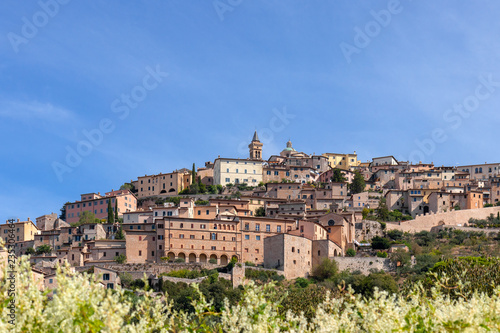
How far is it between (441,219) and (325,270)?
→ 26531 mm

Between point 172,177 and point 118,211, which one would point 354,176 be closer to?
point 172,177

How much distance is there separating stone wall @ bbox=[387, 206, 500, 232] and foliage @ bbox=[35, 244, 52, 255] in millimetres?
42498

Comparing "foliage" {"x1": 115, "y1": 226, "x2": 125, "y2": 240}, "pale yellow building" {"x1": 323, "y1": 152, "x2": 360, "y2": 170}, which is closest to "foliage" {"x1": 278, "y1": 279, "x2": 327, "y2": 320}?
"foliage" {"x1": 115, "y1": 226, "x2": 125, "y2": 240}

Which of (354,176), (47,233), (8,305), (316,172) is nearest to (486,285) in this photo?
(8,305)

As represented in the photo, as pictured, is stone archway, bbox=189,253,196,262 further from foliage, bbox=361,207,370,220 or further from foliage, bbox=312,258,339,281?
foliage, bbox=361,207,370,220

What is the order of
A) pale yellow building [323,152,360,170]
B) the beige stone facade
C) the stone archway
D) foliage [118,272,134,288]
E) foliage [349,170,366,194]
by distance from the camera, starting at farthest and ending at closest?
pale yellow building [323,152,360,170]
foliage [349,170,366,194]
the beige stone facade
the stone archway
foliage [118,272,134,288]

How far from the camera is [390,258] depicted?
239ft

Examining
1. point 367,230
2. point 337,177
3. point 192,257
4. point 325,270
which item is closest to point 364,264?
point 325,270

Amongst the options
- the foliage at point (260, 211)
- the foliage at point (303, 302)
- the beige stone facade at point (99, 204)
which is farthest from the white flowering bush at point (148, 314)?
the beige stone facade at point (99, 204)

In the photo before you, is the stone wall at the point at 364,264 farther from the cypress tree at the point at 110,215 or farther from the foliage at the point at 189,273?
the cypress tree at the point at 110,215

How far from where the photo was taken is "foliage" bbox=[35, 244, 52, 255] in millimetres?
83956

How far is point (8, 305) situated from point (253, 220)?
207 feet

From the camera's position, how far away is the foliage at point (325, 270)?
229ft

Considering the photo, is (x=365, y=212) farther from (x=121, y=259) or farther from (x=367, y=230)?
(x=121, y=259)
